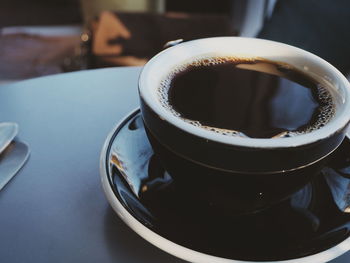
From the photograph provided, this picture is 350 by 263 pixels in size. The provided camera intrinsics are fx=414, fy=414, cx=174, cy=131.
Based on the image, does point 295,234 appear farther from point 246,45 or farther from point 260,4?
point 260,4

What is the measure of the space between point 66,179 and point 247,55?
10.6 inches

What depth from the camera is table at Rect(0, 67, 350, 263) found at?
41cm

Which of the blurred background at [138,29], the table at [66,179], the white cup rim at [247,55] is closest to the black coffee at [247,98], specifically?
the white cup rim at [247,55]

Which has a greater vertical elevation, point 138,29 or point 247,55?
point 247,55

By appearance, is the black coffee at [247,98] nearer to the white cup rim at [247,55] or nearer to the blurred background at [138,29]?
the white cup rim at [247,55]

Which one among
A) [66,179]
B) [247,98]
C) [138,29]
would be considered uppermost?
[247,98]

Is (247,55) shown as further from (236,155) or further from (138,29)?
(138,29)

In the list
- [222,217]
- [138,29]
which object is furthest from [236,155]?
[138,29]

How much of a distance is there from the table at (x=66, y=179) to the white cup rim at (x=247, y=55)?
137 mm

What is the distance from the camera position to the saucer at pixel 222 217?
35cm

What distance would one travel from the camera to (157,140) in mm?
382

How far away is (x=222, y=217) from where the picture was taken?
15.9 inches

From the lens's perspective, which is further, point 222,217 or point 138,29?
point 138,29

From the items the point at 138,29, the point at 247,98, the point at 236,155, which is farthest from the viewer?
the point at 138,29
